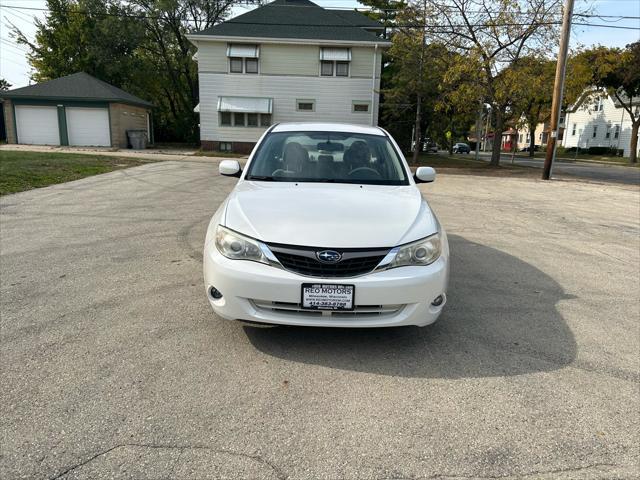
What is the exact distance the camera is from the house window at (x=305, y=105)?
91.2 ft

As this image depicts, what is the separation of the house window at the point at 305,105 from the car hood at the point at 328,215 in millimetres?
24693

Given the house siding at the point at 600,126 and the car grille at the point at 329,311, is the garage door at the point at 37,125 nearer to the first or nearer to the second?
the car grille at the point at 329,311

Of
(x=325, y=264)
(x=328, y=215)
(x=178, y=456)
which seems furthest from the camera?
(x=328, y=215)

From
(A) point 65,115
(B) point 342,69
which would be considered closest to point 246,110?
(B) point 342,69

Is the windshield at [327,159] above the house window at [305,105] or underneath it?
underneath

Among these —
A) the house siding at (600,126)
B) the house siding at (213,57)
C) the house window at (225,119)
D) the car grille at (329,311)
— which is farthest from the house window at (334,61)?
the house siding at (600,126)

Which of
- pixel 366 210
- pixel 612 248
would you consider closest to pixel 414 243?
pixel 366 210

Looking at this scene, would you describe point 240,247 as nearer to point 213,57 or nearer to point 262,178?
point 262,178

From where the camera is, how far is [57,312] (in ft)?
13.4

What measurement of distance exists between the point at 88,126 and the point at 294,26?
13763 mm

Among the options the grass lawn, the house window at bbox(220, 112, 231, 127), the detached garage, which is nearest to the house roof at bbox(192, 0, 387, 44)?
the house window at bbox(220, 112, 231, 127)

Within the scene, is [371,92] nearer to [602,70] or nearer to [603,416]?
[602,70]

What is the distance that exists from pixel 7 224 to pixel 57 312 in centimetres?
429

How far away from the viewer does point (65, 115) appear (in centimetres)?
2894
